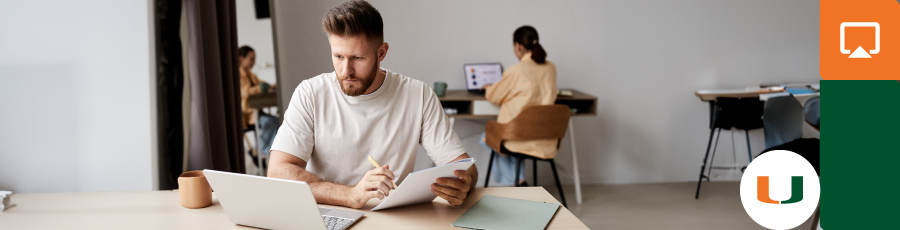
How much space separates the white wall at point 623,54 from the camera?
11.6ft

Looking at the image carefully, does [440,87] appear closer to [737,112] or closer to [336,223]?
[737,112]

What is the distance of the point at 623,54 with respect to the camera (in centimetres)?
368

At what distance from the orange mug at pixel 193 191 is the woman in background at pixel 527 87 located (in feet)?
6.41

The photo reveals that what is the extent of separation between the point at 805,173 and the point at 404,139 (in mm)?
1958

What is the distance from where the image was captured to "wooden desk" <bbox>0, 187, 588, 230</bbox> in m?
0.99

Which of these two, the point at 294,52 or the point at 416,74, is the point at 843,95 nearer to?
the point at 416,74

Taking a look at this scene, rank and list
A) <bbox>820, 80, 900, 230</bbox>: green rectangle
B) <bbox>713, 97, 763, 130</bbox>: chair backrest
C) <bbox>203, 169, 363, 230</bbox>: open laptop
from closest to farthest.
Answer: <bbox>203, 169, 363, 230</bbox>: open laptop
<bbox>820, 80, 900, 230</bbox>: green rectangle
<bbox>713, 97, 763, 130</bbox>: chair backrest

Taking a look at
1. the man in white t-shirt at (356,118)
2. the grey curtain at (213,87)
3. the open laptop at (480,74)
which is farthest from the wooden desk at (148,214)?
the open laptop at (480,74)

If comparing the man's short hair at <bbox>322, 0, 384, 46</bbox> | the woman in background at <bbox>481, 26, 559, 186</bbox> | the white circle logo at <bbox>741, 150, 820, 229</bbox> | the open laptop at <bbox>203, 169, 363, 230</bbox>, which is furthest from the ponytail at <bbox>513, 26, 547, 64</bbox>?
the open laptop at <bbox>203, 169, 363, 230</bbox>

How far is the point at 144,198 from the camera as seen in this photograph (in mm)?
1166

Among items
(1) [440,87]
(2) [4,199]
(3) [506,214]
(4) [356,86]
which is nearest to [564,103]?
(1) [440,87]

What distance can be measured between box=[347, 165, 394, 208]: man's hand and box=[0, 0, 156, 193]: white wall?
3.66 ft

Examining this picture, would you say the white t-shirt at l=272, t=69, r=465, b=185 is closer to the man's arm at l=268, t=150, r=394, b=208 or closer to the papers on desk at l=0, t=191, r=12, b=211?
the man's arm at l=268, t=150, r=394, b=208

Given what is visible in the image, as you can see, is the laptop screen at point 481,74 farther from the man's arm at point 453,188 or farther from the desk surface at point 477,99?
the man's arm at point 453,188
